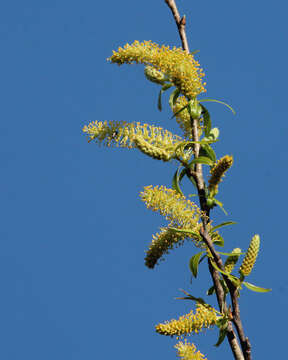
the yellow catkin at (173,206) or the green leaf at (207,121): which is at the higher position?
the green leaf at (207,121)

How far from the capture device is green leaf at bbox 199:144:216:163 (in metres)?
2.35

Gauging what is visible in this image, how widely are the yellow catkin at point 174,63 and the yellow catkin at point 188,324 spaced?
0.99 meters

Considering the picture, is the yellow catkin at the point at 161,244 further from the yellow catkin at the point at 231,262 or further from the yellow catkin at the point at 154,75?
the yellow catkin at the point at 154,75

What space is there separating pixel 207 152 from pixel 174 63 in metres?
0.43

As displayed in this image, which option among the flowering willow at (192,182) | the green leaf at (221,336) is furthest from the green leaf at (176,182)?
the green leaf at (221,336)

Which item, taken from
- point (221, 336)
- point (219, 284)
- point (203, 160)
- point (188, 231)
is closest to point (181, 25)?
point (203, 160)

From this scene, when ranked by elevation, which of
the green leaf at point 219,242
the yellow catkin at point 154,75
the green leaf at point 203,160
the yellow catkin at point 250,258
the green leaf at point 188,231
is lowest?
the yellow catkin at point 250,258

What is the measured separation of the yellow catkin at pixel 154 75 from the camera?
8.01 ft

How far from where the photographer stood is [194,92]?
243 centimetres

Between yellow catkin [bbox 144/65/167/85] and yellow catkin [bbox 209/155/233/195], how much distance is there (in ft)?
1.65

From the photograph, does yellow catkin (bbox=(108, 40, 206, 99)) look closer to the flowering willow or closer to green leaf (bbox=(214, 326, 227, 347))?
the flowering willow

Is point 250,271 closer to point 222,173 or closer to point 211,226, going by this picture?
point 211,226

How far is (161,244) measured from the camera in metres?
2.36

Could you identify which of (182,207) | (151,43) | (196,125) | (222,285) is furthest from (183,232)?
(151,43)
